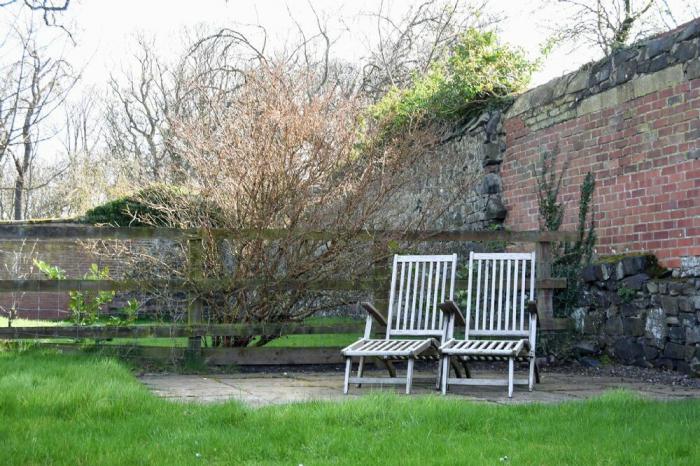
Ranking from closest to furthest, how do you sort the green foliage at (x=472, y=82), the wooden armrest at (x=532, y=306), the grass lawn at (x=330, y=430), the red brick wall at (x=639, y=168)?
the grass lawn at (x=330, y=430) < the wooden armrest at (x=532, y=306) < the red brick wall at (x=639, y=168) < the green foliage at (x=472, y=82)

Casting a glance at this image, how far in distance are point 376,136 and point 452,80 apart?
296 centimetres

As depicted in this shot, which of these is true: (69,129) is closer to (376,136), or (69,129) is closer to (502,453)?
(376,136)

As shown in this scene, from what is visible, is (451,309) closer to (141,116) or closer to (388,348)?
(388,348)

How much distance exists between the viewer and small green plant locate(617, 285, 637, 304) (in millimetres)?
6908

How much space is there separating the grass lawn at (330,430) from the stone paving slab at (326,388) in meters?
0.51

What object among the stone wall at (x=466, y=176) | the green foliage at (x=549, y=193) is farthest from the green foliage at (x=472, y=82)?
the green foliage at (x=549, y=193)

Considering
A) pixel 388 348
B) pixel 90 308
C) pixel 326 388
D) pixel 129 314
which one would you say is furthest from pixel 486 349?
pixel 90 308

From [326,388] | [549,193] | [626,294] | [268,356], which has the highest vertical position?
[549,193]

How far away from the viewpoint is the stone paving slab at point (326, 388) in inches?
200

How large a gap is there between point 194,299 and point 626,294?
11.6 feet

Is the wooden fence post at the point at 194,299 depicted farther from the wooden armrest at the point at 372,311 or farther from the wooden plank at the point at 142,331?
the wooden armrest at the point at 372,311

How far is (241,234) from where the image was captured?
21.6 feet

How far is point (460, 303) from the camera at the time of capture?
8.14m

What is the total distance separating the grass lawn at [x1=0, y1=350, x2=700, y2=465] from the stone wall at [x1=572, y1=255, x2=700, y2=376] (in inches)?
72.3
